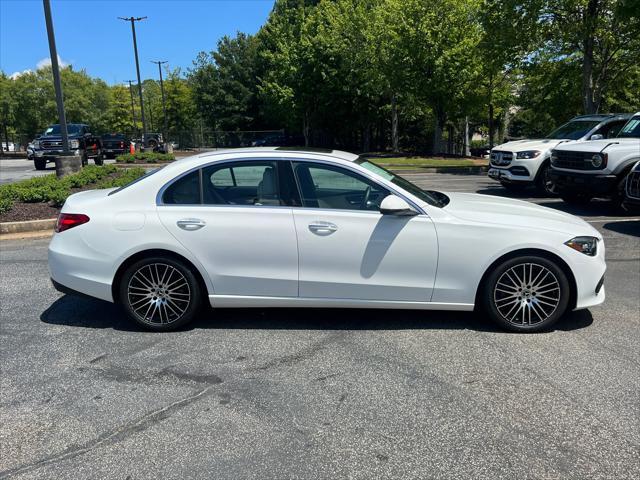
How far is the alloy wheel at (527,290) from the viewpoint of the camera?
14.7ft

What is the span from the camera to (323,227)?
4430 mm

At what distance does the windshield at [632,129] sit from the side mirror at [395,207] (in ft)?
27.9

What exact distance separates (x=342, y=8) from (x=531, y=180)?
25.4 m

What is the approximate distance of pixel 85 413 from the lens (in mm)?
3371

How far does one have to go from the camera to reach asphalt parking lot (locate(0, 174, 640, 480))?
2867 mm

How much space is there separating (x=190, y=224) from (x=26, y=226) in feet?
A: 19.3

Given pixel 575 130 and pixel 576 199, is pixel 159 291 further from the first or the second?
pixel 575 130

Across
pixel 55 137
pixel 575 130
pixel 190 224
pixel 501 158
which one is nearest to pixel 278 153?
pixel 190 224

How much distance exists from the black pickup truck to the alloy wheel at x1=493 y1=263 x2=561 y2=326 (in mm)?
24162

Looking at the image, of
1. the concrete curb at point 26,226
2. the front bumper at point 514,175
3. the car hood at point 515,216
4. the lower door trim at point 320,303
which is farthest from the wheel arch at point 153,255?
the front bumper at point 514,175

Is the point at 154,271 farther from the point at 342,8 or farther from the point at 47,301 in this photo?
the point at 342,8

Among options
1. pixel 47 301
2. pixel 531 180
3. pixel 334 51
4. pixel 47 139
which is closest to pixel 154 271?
pixel 47 301

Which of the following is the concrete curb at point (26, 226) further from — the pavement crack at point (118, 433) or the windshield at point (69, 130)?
the windshield at point (69, 130)

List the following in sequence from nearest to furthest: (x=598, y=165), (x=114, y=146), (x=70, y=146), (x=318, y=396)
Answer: (x=318, y=396) → (x=598, y=165) → (x=70, y=146) → (x=114, y=146)
